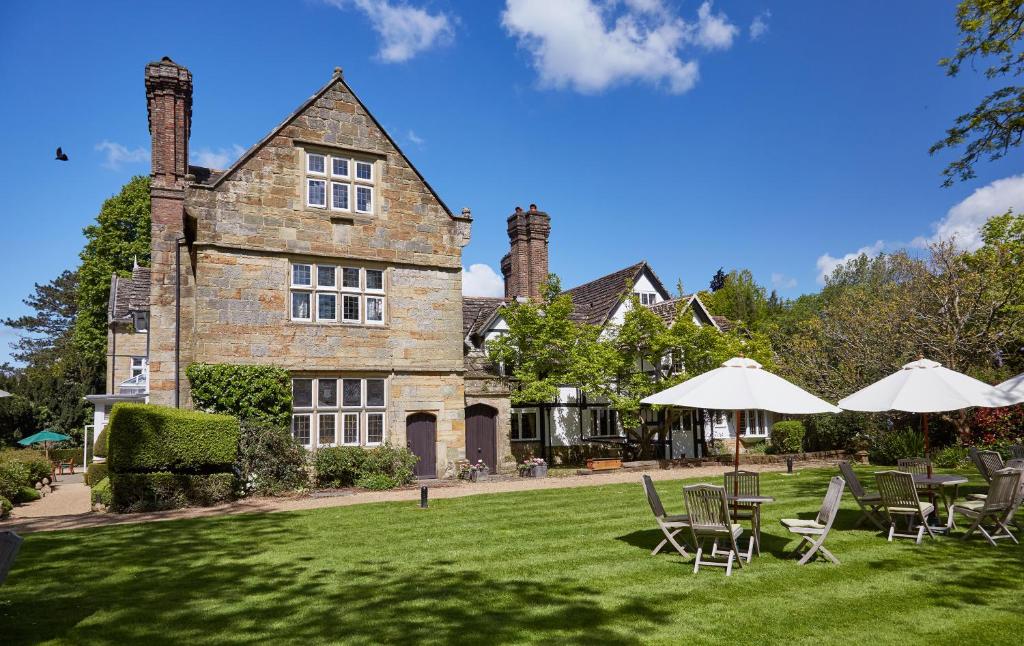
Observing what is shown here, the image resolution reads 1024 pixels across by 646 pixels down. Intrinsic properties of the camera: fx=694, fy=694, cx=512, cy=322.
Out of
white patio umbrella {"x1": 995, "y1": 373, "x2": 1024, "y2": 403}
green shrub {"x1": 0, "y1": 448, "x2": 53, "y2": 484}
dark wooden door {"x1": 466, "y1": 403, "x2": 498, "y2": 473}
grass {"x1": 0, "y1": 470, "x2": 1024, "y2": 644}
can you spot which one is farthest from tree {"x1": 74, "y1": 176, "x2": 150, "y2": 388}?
white patio umbrella {"x1": 995, "y1": 373, "x2": 1024, "y2": 403}

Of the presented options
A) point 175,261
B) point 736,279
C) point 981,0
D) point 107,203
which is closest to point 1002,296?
point 981,0

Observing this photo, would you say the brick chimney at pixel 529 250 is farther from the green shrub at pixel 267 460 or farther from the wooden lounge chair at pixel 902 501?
the wooden lounge chair at pixel 902 501

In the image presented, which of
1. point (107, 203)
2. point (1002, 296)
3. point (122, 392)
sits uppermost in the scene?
point (107, 203)

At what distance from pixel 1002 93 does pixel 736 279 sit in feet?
140

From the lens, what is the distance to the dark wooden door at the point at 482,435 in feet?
79.7

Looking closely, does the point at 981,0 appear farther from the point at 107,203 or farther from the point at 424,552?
the point at 107,203

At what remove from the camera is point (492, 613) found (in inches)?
275

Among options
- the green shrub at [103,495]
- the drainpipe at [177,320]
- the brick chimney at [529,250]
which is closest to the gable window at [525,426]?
the brick chimney at [529,250]

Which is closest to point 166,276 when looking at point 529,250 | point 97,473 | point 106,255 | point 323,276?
point 323,276

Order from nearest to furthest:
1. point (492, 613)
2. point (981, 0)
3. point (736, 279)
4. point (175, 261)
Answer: point (492, 613) < point (981, 0) < point (175, 261) < point (736, 279)

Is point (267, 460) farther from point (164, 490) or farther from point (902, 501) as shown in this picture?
point (902, 501)

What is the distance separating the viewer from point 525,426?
2931 cm

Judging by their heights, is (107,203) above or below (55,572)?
above

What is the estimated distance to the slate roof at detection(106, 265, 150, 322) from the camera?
3064 centimetres
